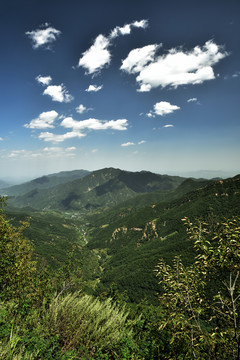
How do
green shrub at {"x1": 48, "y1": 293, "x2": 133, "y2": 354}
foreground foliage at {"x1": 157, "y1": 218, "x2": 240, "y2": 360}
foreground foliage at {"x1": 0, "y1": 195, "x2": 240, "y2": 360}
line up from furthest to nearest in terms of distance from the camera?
green shrub at {"x1": 48, "y1": 293, "x2": 133, "y2": 354}
foreground foliage at {"x1": 0, "y1": 195, "x2": 240, "y2": 360}
foreground foliage at {"x1": 157, "y1": 218, "x2": 240, "y2": 360}

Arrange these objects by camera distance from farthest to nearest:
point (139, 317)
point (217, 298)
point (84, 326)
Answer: point (139, 317) → point (84, 326) → point (217, 298)

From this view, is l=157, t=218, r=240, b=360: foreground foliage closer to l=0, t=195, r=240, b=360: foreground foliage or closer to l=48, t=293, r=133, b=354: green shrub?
l=0, t=195, r=240, b=360: foreground foliage

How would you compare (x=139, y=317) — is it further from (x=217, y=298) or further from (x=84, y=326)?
(x=217, y=298)

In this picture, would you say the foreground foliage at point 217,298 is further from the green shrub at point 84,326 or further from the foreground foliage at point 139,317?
the green shrub at point 84,326

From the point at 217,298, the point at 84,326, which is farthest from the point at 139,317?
the point at 217,298

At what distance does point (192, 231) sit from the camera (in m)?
8.45

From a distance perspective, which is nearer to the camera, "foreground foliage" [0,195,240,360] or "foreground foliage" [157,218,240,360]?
"foreground foliage" [157,218,240,360]

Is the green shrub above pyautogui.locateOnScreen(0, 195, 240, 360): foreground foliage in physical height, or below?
below

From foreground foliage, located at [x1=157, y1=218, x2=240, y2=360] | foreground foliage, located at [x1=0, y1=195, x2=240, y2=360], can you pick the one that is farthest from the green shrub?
foreground foliage, located at [x1=157, y1=218, x2=240, y2=360]

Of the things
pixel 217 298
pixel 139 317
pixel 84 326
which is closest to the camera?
pixel 217 298

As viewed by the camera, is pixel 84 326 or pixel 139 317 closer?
pixel 84 326


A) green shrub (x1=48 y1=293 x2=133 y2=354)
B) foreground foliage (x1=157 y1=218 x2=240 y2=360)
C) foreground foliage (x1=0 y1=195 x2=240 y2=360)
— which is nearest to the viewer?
foreground foliage (x1=157 y1=218 x2=240 y2=360)

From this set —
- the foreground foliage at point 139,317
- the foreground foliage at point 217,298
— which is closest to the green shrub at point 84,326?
the foreground foliage at point 139,317

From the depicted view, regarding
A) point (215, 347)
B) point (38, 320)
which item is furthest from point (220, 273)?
point (38, 320)
